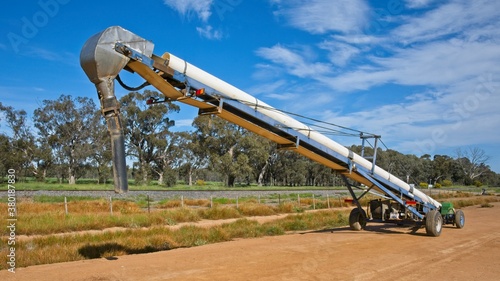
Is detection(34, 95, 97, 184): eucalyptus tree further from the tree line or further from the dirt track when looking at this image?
the dirt track

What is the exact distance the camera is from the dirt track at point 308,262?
8.99 metres

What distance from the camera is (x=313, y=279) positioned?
8680mm

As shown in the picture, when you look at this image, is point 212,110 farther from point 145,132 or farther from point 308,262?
point 145,132

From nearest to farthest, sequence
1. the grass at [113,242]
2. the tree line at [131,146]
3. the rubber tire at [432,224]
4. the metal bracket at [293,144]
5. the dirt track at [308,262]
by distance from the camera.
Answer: the dirt track at [308,262] < the grass at [113,242] < the metal bracket at [293,144] < the rubber tire at [432,224] < the tree line at [131,146]

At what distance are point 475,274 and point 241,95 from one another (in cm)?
679

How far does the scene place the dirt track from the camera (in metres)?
8.99

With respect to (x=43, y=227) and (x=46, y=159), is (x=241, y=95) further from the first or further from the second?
(x=46, y=159)

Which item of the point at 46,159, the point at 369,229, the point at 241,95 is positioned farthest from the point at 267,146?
the point at 241,95

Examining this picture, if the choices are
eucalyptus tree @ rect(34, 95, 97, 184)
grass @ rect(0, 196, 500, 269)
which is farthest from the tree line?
grass @ rect(0, 196, 500, 269)

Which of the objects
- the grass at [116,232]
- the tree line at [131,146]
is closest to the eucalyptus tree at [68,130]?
the tree line at [131,146]

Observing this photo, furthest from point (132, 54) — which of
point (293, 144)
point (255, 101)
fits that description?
point (293, 144)

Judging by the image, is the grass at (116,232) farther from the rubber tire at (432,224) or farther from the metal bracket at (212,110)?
the rubber tire at (432,224)

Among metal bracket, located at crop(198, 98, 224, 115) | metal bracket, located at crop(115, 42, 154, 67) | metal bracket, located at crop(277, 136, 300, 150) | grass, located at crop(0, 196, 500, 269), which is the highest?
metal bracket, located at crop(115, 42, 154, 67)

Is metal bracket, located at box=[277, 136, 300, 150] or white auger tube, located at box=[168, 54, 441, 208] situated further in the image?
metal bracket, located at box=[277, 136, 300, 150]
